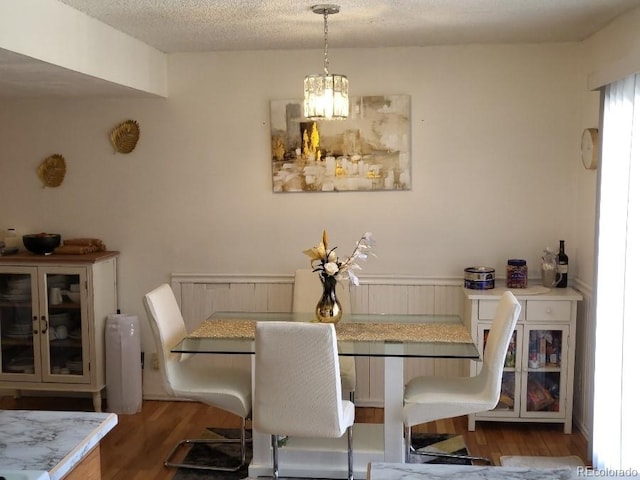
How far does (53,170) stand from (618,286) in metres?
3.54

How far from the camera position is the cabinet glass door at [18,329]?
14.6ft

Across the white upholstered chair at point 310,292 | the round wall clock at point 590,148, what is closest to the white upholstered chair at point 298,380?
the white upholstered chair at point 310,292

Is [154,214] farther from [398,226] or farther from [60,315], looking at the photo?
[398,226]

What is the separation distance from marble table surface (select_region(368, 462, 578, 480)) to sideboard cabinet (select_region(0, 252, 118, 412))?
3191mm

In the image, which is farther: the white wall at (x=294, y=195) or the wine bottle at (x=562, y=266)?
the white wall at (x=294, y=195)

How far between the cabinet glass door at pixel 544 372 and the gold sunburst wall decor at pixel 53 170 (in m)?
3.16

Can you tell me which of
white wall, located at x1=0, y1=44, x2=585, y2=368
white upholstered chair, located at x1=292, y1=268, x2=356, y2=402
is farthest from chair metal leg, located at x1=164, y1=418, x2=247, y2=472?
white wall, located at x1=0, y1=44, x2=585, y2=368

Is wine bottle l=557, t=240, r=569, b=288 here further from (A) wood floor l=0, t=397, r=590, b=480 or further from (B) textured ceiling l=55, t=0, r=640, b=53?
(B) textured ceiling l=55, t=0, r=640, b=53

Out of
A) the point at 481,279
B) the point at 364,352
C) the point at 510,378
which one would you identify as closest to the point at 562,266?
the point at 481,279

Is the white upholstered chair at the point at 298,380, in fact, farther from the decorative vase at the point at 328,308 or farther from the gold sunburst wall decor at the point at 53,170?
the gold sunburst wall decor at the point at 53,170

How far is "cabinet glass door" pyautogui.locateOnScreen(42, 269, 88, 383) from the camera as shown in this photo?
440 cm

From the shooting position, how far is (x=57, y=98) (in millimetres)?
4531

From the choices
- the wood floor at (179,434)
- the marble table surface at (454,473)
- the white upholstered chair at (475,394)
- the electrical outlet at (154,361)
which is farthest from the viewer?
the electrical outlet at (154,361)

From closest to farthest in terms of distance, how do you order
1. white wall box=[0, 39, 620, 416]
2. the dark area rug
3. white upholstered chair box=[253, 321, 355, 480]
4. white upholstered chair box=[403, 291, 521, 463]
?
white upholstered chair box=[253, 321, 355, 480] → white upholstered chair box=[403, 291, 521, 463] → the dark area rug → white wall box=[0, 39, 620, 416]
